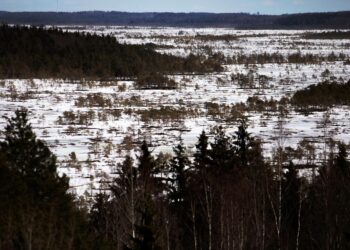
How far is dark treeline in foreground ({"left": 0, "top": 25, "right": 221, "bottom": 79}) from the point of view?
183 feet

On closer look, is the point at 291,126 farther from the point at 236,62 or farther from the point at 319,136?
the point at 236,62

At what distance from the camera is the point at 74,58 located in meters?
61.3

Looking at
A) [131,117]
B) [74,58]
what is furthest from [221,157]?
[74,58]

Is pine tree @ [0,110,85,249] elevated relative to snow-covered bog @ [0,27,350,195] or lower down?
elevated

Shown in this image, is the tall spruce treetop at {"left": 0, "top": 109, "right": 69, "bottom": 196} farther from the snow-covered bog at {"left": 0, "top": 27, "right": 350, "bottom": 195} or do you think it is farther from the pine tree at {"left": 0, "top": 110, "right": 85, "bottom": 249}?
the snow-covered bog at {"left": 0, "top": 27, "right": 350, "bottom": 195}

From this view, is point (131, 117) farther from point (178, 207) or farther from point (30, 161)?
point (30, 161)

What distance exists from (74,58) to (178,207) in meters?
49.6

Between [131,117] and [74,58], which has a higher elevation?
[74,58]

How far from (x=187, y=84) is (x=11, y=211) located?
40508 mm

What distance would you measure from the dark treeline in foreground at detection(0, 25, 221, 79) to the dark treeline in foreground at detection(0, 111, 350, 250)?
4126cm

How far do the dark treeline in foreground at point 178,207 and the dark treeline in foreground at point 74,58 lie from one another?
135ft

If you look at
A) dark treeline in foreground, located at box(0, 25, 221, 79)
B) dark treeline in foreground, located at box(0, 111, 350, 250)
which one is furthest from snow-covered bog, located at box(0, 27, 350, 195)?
dark treeline in foreground, located at box(0, 25, 221, 79)

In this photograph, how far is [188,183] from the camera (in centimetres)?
1489

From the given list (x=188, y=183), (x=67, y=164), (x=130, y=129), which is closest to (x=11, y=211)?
(x=188, y=183)
